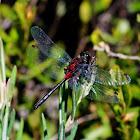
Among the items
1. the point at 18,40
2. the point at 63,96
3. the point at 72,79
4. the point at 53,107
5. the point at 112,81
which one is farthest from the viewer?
the point at 53,107

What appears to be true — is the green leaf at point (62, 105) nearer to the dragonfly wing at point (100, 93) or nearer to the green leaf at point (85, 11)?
the dragonfly wing at point (100, 93)

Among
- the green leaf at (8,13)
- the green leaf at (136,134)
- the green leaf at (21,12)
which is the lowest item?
the green leaf at (136,134)

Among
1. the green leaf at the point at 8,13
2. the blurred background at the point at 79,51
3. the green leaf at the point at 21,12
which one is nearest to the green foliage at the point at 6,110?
the blurred background at the point at 79,51

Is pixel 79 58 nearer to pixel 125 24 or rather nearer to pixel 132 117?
pixel 132 117

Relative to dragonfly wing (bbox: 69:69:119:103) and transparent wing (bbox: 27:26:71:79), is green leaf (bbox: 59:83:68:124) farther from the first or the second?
transparent wing (bbox: 27:26:71:79)

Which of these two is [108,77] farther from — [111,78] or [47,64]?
[47,64]

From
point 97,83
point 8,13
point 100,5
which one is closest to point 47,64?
point 97,83

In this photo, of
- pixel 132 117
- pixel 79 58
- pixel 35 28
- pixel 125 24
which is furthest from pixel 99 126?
pixel 125 24
